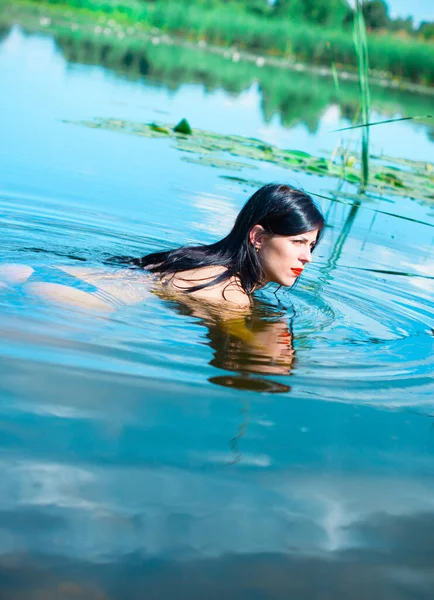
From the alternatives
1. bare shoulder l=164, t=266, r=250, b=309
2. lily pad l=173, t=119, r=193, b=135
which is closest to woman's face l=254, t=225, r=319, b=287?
bare shoulder l=164, t=266, r=250, b=309

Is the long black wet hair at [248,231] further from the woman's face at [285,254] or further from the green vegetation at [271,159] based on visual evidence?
the green vegetation at [271,159]

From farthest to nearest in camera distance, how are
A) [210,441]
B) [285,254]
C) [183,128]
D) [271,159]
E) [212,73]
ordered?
[212,73] < [183,128] < [271,159] < [285,254] < [210,441]

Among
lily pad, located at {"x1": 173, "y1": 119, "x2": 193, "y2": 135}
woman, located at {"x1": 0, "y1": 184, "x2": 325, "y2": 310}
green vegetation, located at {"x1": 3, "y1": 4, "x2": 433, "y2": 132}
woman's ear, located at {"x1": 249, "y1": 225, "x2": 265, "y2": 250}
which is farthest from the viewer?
green vegetation, located at {"x1": 3, "y1": 4, "x2": 433, "y2": 132}

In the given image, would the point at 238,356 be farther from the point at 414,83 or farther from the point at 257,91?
the point at 414,83

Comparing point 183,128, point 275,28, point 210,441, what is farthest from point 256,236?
point 275,28

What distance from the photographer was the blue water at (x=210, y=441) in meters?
2.03

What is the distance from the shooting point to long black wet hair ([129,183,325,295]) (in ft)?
13.4

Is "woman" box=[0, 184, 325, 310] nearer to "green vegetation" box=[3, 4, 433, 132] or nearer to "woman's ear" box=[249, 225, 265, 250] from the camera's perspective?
"woman's ear" box=[249, 225, 265, 250]

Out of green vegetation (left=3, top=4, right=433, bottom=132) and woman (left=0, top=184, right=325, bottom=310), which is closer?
woman (left=0, top=184, right=325, bottom=310)

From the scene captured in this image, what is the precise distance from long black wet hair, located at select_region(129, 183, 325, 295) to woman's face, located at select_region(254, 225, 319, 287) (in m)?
0.03

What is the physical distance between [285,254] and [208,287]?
390mm

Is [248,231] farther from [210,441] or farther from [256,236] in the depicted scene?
[210,441]

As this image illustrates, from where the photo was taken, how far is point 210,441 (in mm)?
2635

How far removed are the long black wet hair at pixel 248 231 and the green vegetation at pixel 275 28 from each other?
24.9m
